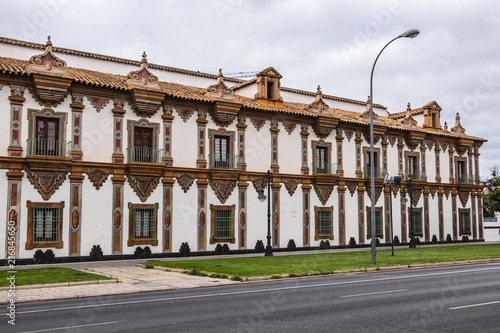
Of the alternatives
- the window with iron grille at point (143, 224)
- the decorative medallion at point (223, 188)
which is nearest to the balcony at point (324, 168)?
the decorative medallion at point (223, 188)

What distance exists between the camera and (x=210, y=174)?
28688 millimetres

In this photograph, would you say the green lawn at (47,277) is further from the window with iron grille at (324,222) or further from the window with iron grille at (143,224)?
the window with iron grille at (324,222)

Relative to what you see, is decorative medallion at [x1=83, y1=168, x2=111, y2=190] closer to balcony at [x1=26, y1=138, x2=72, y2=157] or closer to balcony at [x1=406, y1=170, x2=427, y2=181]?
balcony at [x1=26, y1=138, x2=72, y2=157]

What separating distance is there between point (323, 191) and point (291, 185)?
8.83 ft

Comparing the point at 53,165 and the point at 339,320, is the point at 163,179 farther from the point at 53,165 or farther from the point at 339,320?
the point at 339,320

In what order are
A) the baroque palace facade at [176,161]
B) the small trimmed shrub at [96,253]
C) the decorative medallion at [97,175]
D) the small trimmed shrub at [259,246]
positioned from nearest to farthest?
the baroque palace facade at [176,161], the small trimmed shrub at [96,253], the decorative medallion at [97,175], the small trimmed shrub at [259,246]

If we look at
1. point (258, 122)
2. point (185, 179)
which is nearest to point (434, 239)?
point (258, 122)

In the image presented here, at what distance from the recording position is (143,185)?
26.5 m

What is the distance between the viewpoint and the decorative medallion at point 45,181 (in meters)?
23.5

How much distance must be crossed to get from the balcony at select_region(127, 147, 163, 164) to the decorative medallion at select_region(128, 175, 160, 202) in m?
0.89

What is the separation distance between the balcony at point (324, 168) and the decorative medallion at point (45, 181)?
1592cm

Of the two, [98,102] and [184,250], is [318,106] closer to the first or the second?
[184,250]

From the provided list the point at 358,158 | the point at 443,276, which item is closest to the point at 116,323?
the point at 443,276

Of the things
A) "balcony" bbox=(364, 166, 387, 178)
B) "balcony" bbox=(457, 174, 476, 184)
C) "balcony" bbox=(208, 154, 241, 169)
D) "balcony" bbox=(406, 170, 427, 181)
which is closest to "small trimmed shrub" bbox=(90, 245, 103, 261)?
"balcony" bbox=(208, 154, 241, 169)
